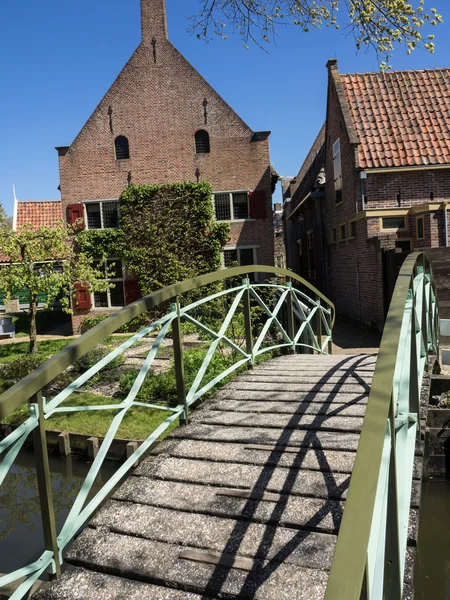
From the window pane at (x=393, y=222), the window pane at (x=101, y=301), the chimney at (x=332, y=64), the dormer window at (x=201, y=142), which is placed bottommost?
the window pane at (x=101, y=301)

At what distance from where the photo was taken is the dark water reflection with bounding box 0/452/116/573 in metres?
6.08

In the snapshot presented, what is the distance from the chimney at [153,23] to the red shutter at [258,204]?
250 inches

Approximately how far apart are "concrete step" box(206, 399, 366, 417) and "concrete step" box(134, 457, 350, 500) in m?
0.81

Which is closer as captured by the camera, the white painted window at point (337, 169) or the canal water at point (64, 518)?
the canal water at point (64, 518)

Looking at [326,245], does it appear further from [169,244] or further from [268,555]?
[268,555]

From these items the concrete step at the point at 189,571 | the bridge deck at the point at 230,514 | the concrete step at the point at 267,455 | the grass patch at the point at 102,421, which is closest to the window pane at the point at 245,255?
the grass patch at the point at 102,421

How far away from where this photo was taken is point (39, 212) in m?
27.3

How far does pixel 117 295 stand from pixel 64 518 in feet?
42.6

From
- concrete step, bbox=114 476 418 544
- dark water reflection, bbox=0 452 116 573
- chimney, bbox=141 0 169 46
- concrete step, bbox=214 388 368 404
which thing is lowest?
dark water reflection, bbox=0 452 116 573

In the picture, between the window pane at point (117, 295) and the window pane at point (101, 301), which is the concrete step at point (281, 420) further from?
the window pane at point (101, 301)

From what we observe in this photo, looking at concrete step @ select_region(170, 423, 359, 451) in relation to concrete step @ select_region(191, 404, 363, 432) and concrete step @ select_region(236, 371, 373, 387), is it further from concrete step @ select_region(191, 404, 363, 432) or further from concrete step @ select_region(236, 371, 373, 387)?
concrete step @ select_region(236, 371, 373, 387)

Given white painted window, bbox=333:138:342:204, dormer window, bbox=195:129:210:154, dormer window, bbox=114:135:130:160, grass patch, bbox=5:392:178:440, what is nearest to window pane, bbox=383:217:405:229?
white painted window, bbox=333:138:342:204

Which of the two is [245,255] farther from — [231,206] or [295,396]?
[295,396]

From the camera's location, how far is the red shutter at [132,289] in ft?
61.6
